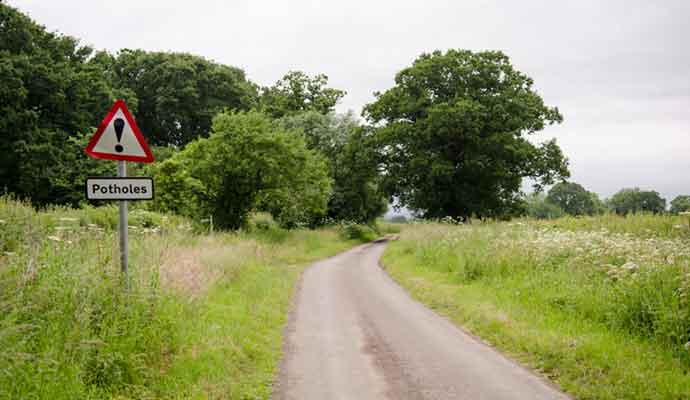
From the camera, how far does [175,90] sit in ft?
170

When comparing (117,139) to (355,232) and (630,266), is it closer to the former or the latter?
(630,266)

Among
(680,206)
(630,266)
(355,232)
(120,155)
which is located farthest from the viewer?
(355,232)

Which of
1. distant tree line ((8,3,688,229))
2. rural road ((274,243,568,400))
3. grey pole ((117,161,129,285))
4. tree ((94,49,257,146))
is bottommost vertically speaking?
rural road ((274,243,568,400))

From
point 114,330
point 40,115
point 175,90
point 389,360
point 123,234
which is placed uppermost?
point 175,90

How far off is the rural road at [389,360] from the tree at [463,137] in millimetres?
23022

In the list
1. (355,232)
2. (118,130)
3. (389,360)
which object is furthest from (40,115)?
(389,360)

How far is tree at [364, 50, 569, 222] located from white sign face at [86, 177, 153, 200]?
27.9 m

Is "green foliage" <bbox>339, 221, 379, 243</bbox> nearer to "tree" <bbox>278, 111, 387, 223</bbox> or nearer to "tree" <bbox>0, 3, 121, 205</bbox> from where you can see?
"tree" <bbox>278, 111, 387, 223</bbox>

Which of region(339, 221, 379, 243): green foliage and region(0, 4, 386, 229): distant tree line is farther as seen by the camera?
region(339, 221, 379, 243): green foliage

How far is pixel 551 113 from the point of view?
1419 inches

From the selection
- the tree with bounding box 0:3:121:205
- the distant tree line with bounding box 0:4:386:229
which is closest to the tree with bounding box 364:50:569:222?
the distant tree line with bounding box 0:4:386:229

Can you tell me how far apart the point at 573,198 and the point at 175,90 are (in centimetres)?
10116

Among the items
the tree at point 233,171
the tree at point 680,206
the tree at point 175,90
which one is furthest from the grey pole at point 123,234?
the tree at point 175,90

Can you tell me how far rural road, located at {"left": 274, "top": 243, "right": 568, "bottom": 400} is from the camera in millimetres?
6105
